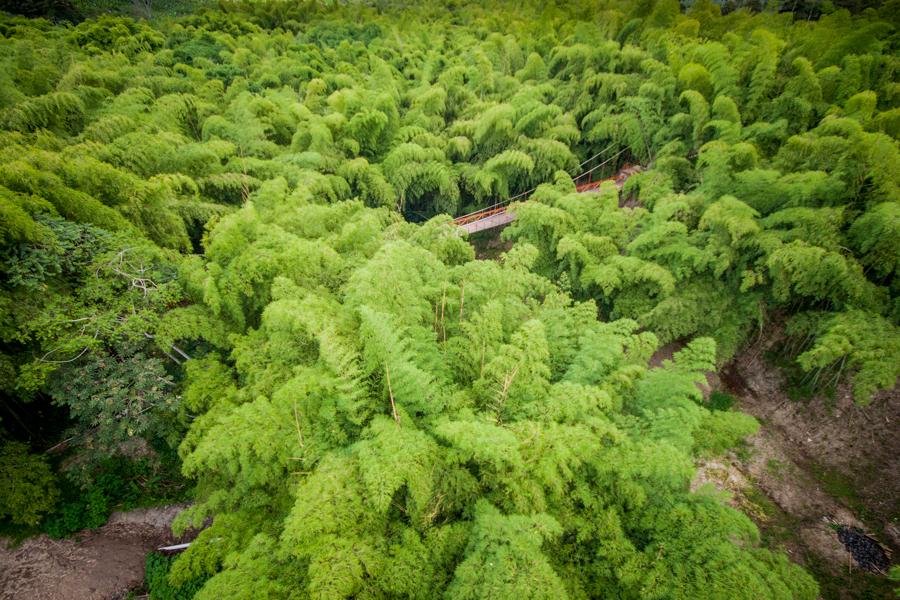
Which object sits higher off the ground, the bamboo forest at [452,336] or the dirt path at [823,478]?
the bamboo forest at [452,336]

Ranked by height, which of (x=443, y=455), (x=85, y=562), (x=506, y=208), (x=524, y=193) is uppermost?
(x=524, y=193)

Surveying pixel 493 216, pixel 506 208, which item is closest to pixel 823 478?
pixel 493 216

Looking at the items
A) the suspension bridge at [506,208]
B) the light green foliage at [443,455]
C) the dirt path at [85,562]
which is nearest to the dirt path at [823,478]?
the light green foliage at [443,455]

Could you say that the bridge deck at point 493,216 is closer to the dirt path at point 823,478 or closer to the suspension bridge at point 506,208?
the suspension bridge at point 506,208

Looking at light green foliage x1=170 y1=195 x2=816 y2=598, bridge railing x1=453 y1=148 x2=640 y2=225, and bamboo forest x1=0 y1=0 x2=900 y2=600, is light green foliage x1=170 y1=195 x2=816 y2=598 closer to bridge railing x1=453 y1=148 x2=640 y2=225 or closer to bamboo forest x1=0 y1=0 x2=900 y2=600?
bamboo forest x1=0 y1=0 x2=900 y2=600

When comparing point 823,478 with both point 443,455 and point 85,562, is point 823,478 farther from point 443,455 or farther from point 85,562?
point 85,562

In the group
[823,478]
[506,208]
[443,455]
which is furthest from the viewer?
[506,208]
